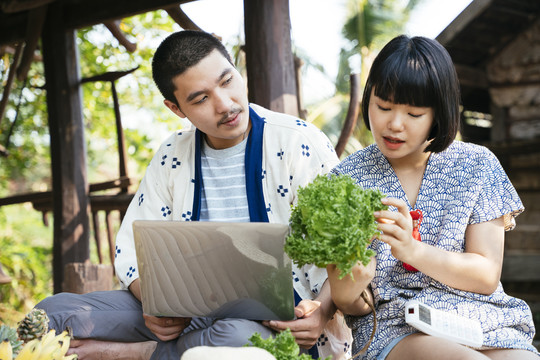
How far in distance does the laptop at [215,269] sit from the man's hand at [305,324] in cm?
9

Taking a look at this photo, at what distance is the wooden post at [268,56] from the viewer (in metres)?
3.55

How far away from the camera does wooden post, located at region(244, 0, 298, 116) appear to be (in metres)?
3.55

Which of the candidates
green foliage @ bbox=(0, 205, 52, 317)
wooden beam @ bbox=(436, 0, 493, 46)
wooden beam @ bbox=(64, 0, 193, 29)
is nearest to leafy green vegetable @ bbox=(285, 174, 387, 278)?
wooden beam @ bbox=(64, 0, 193, 29)

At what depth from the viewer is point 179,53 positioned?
8.44ft

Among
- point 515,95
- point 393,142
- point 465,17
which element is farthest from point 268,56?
point 515,95

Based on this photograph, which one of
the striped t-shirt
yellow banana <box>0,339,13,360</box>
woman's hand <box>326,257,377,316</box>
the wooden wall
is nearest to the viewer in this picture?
yellow banana <box>0,339,13,360</box>

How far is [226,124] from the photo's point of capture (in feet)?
8.36

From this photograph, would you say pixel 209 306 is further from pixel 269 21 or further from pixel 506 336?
pixel 269 21

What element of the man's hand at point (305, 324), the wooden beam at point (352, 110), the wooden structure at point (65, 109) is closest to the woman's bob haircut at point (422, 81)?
the man's hand at point (305, 324)

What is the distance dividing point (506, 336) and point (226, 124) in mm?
1332

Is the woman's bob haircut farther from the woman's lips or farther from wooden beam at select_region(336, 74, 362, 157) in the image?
wooden beam at select_region(336, 74, 362, 157)

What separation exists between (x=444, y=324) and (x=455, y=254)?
0.23 metres

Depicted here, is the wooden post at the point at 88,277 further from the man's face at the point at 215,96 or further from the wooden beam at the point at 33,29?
the man's face at the point at 215,96

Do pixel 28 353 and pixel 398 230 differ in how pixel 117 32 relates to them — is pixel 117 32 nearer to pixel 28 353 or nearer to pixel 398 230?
pixel 398 230
